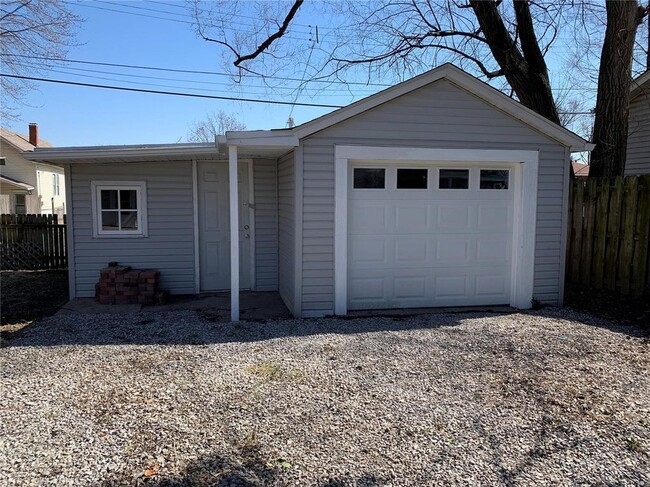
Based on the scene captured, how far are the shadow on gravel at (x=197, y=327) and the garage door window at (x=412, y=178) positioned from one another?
181 cm

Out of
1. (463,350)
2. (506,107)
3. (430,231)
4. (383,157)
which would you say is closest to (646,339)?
(463,350)

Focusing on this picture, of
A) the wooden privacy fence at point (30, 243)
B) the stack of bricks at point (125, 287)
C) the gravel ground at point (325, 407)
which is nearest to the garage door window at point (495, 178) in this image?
the gravel ground at point (325, 407)

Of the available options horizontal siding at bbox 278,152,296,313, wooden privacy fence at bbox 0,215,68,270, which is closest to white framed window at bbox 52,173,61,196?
wooden privacy fence at bbox 0,215,68,270

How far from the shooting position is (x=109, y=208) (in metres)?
8.20

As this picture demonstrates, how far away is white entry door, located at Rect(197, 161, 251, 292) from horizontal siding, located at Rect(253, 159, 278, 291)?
17 centimetres

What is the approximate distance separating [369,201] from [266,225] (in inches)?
92.8

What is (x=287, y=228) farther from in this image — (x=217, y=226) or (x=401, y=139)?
(x=401, y=139)

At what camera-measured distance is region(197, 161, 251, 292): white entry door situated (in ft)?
27.5

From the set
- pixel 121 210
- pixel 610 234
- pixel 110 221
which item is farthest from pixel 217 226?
pixel 610 234

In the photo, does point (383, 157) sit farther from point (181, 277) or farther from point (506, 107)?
point (181, 277)

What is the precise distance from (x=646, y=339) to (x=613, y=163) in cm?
445

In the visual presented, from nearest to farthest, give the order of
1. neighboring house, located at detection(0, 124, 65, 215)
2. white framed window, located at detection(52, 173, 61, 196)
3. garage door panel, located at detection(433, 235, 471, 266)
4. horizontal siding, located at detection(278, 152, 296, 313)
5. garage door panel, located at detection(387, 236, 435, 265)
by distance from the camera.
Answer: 1. horizontal siding, located at detection(278, 152, 296, 313)
2. garage door panel, located at detection(387, 236, 435, 265)
3. garage door panel, located at detection(433, 235, 471, 266)
4. neighboring house, located at detection(0, 124, 65, 215)
5. white framed window, located at detection(52, 173, 61, 196)

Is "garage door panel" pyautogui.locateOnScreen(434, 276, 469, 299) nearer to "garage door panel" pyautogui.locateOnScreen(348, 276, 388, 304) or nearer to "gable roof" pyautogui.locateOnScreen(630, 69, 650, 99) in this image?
"garage door panel" pyautogui.locateOnScreen(348, 276, 388, 304)

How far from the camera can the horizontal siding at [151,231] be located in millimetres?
8070
